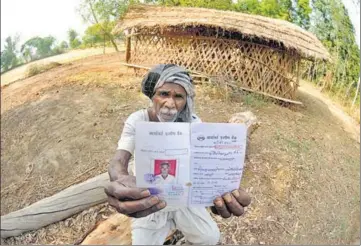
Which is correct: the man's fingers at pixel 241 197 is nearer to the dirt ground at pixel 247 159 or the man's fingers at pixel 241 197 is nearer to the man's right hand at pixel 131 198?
the man's right hand at pixel 131 198

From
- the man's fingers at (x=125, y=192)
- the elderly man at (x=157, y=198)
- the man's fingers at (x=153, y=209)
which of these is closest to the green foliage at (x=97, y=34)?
the elderly man at (x=157, y=198)

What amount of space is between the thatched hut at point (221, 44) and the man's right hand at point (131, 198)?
75 cm

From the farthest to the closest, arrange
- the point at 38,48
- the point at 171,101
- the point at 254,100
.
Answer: the point at 38,48 → the point at 254,100 → the point at 171,101

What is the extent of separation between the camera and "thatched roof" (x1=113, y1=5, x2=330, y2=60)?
123 inches

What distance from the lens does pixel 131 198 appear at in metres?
2.51

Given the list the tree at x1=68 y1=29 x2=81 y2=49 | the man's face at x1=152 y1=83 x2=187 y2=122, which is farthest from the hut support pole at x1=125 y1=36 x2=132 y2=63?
the man's face at x1=152 y1=83 x2=187 y2=122

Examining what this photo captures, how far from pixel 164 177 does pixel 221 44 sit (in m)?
0.94

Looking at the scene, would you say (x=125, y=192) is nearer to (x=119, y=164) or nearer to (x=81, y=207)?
(x=119, y=164)

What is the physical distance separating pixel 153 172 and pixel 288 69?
3.93 feet

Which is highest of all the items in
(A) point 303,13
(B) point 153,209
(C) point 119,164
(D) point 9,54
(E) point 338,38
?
(A) point 303,13

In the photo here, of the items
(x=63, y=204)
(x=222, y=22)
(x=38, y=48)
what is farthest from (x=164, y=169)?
(x=38, y=48)

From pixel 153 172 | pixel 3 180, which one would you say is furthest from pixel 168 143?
pixel 3 180

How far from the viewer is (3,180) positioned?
12.5 feet

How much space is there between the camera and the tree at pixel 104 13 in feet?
10.8
